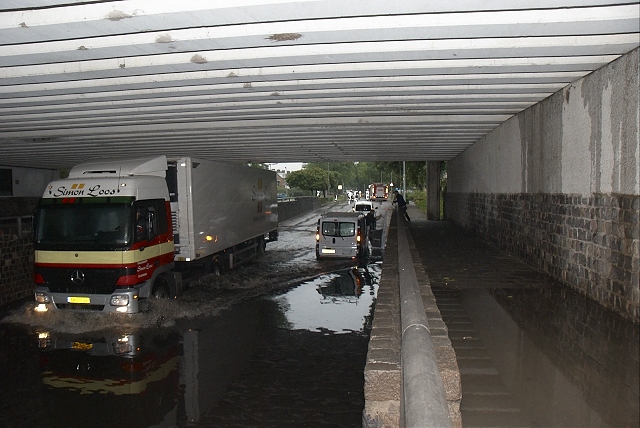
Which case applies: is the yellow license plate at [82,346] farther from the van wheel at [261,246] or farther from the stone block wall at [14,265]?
the van wheel at [261,246]

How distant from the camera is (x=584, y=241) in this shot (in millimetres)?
8023

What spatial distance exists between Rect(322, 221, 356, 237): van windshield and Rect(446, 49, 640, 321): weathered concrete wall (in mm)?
5554

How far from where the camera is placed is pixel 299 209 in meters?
45.5

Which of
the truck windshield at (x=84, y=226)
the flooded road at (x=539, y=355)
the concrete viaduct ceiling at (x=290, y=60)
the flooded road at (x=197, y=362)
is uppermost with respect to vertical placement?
the concrete viaduct ceiling at (x=290, y=60)

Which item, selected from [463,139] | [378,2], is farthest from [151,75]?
[463,139]

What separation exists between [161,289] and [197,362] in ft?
12.4

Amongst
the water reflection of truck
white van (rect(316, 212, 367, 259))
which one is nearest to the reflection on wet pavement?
the water reflection of truck

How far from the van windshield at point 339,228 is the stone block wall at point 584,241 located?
5.65 m

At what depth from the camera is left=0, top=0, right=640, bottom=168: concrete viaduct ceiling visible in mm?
5660

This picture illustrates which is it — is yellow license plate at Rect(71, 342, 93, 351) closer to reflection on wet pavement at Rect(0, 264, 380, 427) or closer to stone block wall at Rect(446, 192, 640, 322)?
reflection on wet pavement at Rect(0, 264, 380, 427)

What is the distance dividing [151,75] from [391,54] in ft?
13.7

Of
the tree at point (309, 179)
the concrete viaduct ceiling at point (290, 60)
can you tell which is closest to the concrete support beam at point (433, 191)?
the concrete viaduct ceiling at point (290, 60)

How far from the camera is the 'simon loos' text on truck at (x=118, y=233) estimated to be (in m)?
9.48

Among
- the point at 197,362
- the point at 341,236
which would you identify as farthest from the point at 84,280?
the point at 341,236
